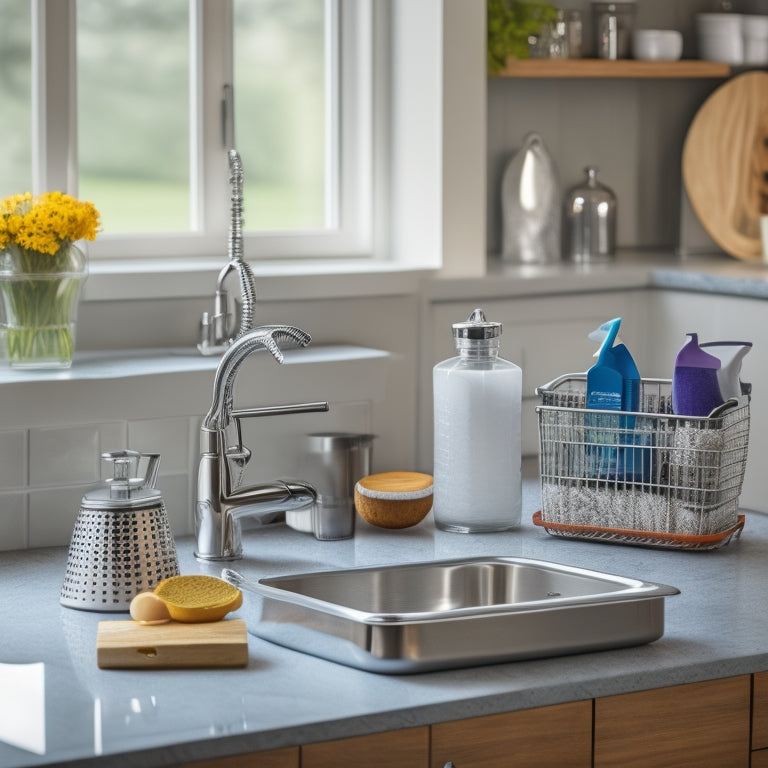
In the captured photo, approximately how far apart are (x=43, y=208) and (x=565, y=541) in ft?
2.71

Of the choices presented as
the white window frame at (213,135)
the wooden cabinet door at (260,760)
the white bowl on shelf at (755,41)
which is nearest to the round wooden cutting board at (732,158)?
the white bowl on shelf at (755,41)

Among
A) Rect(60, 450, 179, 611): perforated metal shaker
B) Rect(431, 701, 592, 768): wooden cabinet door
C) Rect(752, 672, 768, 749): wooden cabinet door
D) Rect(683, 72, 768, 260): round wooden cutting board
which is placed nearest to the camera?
Rect(431, 701, 592, 768): wooden cabinet door

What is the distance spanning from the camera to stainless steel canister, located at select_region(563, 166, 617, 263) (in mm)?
2686

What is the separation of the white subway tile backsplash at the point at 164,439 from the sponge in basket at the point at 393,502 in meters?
0.25

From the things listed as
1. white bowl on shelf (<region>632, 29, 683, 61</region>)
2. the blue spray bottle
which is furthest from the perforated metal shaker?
white bowl on shelf (<region>632, 29, 683, 61</region>)

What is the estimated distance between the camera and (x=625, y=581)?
154cm

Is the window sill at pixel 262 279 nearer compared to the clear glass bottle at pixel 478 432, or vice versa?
the clear glass bottle at pixel 478 432

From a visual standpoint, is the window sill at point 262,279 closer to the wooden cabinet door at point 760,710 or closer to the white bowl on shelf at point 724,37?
Result: the white bowl on shelf at point 724,37

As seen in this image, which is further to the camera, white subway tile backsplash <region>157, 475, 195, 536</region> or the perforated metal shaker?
white subway tile backsplash <region>157, 475, 195, 536</region>

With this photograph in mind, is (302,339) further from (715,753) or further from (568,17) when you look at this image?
(568,17)

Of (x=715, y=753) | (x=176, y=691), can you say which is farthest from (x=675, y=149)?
(x=176, y=691)

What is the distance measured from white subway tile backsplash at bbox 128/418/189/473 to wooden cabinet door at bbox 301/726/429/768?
76 centimetres

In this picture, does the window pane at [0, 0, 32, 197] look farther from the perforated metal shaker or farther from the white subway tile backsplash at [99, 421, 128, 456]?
the perforated metal shaker

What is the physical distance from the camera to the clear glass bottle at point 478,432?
1884mm
